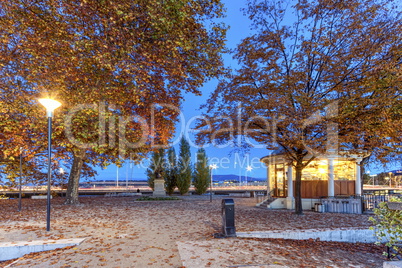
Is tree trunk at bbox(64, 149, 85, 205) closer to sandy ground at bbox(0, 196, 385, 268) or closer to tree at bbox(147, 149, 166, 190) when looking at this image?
sandy ground at bbox(0, 196, 385, 268)

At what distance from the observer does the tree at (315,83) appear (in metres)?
9.86

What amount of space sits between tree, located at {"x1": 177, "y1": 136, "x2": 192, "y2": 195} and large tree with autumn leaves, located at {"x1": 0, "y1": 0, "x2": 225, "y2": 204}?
55.0 feet

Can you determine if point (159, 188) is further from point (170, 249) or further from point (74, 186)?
point (170, 249)

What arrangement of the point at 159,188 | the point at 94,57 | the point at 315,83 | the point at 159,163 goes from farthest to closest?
1. the point at 159,163
2. the point at 159,188
3. the point at 315,83
4. the point at 94,57

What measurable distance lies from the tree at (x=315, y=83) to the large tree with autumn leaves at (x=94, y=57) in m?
2.50

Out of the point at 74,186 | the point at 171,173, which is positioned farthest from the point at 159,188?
the point at 74,186

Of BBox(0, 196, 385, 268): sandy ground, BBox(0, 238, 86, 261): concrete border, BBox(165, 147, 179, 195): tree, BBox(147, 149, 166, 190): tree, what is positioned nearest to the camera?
BBox(0, 196, 385, 268): sandy ground

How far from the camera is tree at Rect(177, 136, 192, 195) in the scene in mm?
29109

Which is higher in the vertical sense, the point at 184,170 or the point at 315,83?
the point at 315,83

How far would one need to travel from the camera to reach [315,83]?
1212cm

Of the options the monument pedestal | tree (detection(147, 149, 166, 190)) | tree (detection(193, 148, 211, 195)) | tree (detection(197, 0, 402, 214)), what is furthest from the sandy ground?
tree (detection(193, 148, 211, 195))

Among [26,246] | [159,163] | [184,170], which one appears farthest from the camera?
[184,170]

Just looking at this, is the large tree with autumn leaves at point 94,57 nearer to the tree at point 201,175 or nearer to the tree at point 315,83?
the tree at point 315,83

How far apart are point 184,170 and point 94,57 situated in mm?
22324
